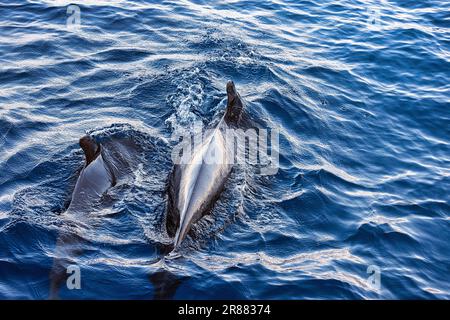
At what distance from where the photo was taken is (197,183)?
8594 mm

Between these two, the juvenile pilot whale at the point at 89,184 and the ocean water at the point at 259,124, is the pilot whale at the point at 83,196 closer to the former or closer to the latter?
the juvenile pilot whale at the point at 89,184

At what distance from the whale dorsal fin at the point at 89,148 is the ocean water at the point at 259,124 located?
21.8 inches

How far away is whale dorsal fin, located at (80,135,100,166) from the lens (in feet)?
29.2

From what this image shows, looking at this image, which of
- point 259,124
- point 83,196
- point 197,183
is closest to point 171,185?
point 197,183

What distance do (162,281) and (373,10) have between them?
14095 mm

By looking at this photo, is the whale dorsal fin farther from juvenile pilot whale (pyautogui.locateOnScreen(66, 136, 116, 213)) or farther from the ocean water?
the ocean water

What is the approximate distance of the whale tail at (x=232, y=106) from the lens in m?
11.2

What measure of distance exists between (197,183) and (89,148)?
1834mm

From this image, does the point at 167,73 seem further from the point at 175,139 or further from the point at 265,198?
the point at 265,198

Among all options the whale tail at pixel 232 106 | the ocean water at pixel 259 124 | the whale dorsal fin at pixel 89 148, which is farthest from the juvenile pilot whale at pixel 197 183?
the whale dorsal fin at pixel 89 148

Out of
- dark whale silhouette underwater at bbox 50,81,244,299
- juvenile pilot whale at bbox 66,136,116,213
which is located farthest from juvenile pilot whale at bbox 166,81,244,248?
juvenile pilot whale at bbox 66,136,116,213

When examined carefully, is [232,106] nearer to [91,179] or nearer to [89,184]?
[91,179]

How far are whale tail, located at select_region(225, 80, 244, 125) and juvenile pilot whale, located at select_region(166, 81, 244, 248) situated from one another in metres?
0.91
